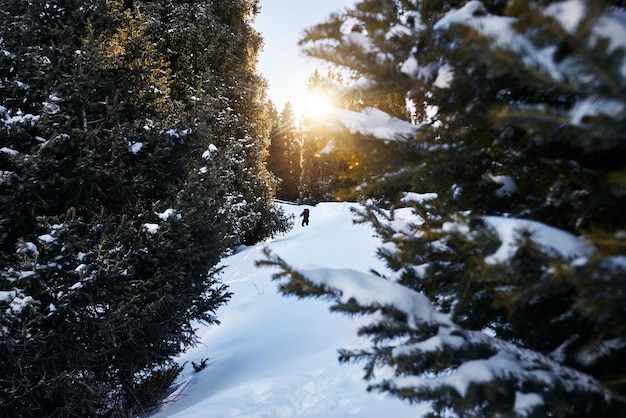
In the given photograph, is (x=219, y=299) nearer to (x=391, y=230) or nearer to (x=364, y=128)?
(x=391, y=230)

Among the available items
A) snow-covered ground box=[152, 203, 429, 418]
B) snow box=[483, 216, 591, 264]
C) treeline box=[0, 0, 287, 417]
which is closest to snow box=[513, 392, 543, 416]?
snow box=[483, 216, 591, 264]

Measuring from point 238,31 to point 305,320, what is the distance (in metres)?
10.1

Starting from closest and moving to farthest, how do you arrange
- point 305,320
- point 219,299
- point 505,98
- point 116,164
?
point 505,98 < point 116,164 < point 219,299 < point 305,320

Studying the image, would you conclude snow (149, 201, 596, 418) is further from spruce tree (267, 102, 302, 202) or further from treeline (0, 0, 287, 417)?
spruce tree (267, 102, 302, 202)

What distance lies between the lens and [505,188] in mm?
1544

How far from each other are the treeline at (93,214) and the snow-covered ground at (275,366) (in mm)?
786

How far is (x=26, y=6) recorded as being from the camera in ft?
16.2

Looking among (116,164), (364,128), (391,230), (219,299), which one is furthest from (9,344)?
(364,128)

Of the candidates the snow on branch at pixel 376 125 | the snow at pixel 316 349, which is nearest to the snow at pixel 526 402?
the snow at pixel 316 349

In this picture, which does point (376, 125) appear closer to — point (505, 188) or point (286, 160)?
point (505, 188)

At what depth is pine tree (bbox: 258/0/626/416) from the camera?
36.4 inches

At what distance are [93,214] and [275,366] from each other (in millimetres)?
3158

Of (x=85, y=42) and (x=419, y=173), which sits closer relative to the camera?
(x=419, y=173)

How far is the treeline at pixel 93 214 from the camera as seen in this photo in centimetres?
400
